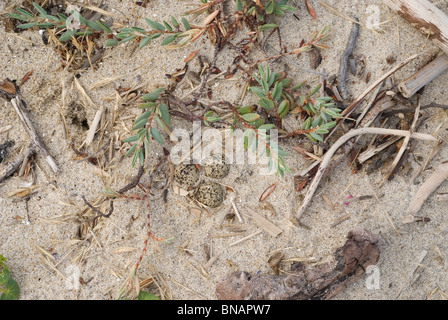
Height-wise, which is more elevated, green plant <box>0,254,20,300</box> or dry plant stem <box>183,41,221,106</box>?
dry plant stem <box>183,41,221,106</box>

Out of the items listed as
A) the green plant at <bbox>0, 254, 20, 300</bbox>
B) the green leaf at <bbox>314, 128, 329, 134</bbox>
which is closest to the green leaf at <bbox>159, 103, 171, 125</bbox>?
the green leaf at <bbox>314, 128, 329, 134</bbox>

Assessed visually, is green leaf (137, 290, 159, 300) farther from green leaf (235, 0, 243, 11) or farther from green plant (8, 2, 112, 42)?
green leaf (235, 0, 243, 11)

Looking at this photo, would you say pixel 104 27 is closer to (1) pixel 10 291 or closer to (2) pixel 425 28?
(1) pixel 10 291

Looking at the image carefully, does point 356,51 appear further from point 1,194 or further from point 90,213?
point 1,194

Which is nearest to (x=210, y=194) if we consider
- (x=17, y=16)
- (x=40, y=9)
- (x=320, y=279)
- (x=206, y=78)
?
(x=206, y=78)

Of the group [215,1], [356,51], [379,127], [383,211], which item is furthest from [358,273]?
[215,1]

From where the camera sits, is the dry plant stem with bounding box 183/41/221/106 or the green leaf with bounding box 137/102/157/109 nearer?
the green leaf with bounding box 137/102/157/109
